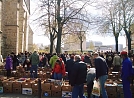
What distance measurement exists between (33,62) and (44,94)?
4319mm

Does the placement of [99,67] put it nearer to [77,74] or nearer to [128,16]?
[77,74]

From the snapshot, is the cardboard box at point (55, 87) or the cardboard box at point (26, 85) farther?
the cardboard box at point (26, 85)

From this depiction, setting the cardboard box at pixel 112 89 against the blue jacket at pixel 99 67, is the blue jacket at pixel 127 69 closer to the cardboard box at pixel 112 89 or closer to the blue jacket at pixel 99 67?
the blue jacket at pixel 99 67

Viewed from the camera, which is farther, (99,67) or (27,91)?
(27,91)

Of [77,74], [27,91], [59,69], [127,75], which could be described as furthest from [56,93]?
[127,75]

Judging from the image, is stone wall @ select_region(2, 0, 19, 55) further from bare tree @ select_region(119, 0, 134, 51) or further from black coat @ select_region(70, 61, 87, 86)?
black coat @ select_region(70, 61, 87, 86)

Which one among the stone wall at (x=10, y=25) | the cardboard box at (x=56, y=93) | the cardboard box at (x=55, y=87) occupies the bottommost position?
the cardboard box at (x=56, y=93)

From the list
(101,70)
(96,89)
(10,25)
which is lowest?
(96,89)

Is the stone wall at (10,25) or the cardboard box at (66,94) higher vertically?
the stone wall at (10,25)

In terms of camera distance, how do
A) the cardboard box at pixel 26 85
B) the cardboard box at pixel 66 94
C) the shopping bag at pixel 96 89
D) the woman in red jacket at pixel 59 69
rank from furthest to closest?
the woman in red jacket at pixel 59 69
the cardboard box at pixel 26 85
the cardboard box at pixel 66 94
the shopping bag at pixel 96 89

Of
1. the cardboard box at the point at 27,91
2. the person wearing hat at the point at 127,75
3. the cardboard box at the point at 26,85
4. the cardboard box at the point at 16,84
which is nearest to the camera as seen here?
the person wearing hat at the point at 127,75

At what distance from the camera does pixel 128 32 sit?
31.3 meters

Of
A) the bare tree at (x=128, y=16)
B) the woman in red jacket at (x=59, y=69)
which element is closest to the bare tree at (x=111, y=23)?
the bare tree at (x=128, y=16)

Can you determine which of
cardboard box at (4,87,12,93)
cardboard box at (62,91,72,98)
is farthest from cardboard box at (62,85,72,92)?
cardboard box at (4,87,12,93)
